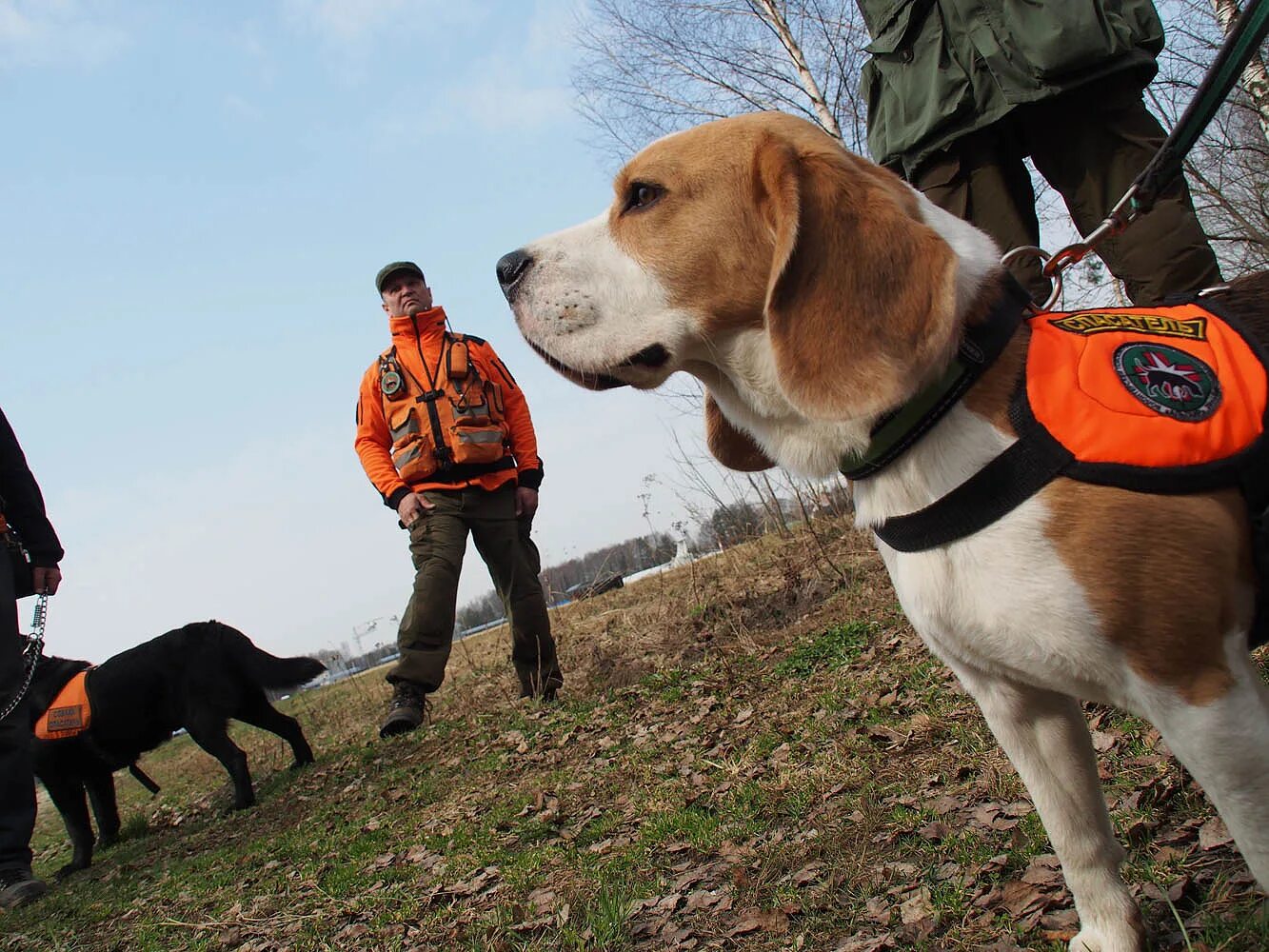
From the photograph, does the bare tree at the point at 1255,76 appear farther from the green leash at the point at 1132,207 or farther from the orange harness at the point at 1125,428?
the orange harness at the point at 1125,428

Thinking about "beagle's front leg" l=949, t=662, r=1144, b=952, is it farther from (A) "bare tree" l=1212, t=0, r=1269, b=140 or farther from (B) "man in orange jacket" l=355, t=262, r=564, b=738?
(A) "bare tree" l=1212, t=0, r=1269, b=140

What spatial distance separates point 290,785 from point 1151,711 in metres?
6.54

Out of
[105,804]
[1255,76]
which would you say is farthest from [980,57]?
[1255,76]

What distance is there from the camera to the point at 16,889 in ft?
16.5

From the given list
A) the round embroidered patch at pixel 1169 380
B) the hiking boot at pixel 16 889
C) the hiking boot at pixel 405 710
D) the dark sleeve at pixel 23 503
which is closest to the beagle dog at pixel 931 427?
the round embroidered patch at pixel 1169 380

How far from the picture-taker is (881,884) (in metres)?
2.49

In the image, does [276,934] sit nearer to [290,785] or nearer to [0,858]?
[0,858]

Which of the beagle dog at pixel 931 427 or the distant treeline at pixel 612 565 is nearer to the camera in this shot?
the beagle dog at pixel 931 427

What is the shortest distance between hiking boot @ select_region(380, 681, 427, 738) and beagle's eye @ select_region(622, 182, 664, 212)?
4.96 m

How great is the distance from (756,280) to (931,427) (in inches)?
20.2

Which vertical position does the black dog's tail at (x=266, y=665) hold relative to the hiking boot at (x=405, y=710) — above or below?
above

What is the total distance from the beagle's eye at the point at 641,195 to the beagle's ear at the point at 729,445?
494mm

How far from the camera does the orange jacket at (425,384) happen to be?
21.4 ft

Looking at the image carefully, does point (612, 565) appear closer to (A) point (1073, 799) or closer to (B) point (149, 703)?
(B) point (149, 703)
